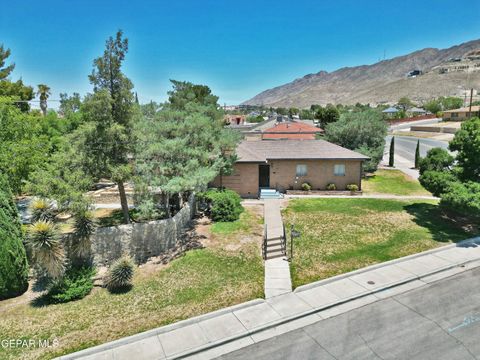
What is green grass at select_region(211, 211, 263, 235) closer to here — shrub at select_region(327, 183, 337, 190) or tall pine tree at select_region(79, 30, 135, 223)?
tall pine tree at select_region(79, 30, 135, 223)

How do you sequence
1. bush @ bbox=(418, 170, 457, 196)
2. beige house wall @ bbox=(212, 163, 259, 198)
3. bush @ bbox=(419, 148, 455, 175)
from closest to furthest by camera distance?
bush @ bbox=(418, 170, 457, 196)
bush @ bbox=(419, 148, 455, 175)
beige house wall @ bbox=(212, 163, 259, 198)

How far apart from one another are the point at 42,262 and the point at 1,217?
232cm

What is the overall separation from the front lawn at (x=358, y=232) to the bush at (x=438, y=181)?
2219 mm

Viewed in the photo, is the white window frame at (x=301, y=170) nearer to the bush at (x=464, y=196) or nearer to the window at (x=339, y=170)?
the window at (x=339, y=170)

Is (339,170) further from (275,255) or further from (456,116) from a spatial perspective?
(456,116)

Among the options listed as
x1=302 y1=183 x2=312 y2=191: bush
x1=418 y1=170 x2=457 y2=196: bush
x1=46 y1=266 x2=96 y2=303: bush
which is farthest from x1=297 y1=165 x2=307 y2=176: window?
x1=46 y1=266 x2=96 y2=303: bush

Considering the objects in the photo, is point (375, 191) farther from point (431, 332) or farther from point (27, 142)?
point (27, 142)

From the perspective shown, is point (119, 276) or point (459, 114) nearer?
point (119, 276)

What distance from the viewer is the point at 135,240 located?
15.1m

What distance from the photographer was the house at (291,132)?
147 ft

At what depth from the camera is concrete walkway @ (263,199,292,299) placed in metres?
12.4

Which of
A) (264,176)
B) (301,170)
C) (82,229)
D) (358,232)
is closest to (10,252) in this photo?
(82,229)

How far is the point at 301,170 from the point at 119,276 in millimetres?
17588

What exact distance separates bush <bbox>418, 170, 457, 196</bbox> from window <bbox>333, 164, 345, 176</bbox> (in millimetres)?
7702
